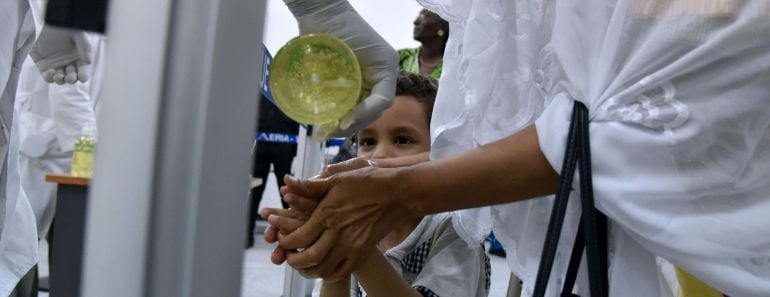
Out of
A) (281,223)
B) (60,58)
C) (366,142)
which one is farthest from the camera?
(60,58)

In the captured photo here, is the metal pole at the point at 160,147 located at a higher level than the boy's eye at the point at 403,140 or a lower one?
higher

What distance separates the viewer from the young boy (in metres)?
0.98

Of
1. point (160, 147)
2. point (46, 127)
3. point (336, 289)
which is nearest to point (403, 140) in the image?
point (336, 289)

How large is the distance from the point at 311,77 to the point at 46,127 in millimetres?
2546

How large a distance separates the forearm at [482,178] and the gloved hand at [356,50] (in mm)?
94

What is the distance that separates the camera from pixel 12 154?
1171 millimetres

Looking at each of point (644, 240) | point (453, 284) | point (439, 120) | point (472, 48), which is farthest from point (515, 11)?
point (453, 284)

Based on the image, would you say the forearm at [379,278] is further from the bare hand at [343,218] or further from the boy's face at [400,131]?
the boy's face at [400,131]

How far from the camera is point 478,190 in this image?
62 cm

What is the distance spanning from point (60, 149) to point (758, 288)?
2.78 m

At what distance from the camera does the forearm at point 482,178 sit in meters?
0.62

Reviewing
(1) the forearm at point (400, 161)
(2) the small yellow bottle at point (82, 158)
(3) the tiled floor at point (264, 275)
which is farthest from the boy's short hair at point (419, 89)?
(2) the small yellow bottle at point (82, 158)

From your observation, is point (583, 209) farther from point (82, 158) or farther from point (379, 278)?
point (82, 158)

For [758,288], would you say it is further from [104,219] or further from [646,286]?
[104,219]
